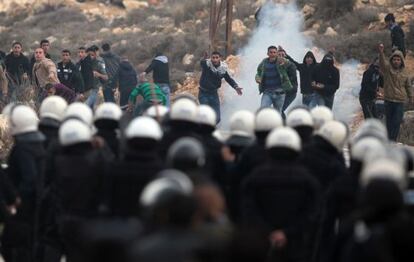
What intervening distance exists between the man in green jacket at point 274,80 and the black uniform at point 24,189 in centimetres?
849

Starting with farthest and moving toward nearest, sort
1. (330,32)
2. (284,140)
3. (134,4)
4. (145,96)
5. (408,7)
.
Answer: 1. (134,4)
2. (330,32)
3. (408,7)
4. (145,96)
5. (284,140)

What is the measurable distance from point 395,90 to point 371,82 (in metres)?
1.26

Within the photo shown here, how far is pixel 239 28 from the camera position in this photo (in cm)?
3459

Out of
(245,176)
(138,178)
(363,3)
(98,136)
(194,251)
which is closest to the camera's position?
(194,251)

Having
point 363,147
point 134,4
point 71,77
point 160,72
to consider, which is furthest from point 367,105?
point 134,4

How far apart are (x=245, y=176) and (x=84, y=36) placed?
3472cm

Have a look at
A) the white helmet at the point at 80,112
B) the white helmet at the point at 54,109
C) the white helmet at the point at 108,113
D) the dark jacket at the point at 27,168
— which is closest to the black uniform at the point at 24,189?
the dark jacket at the point at 27,168

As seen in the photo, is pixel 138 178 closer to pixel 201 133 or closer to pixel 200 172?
pixel 200 172

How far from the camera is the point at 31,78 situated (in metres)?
19.5

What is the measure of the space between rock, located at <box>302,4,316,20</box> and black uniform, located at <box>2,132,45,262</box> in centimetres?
2374

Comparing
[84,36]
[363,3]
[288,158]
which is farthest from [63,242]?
[84,36]

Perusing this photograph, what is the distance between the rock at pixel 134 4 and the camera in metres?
48.9

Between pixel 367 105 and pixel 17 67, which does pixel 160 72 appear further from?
pixel 367 105

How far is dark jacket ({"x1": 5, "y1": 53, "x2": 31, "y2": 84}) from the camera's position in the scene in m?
19.3
